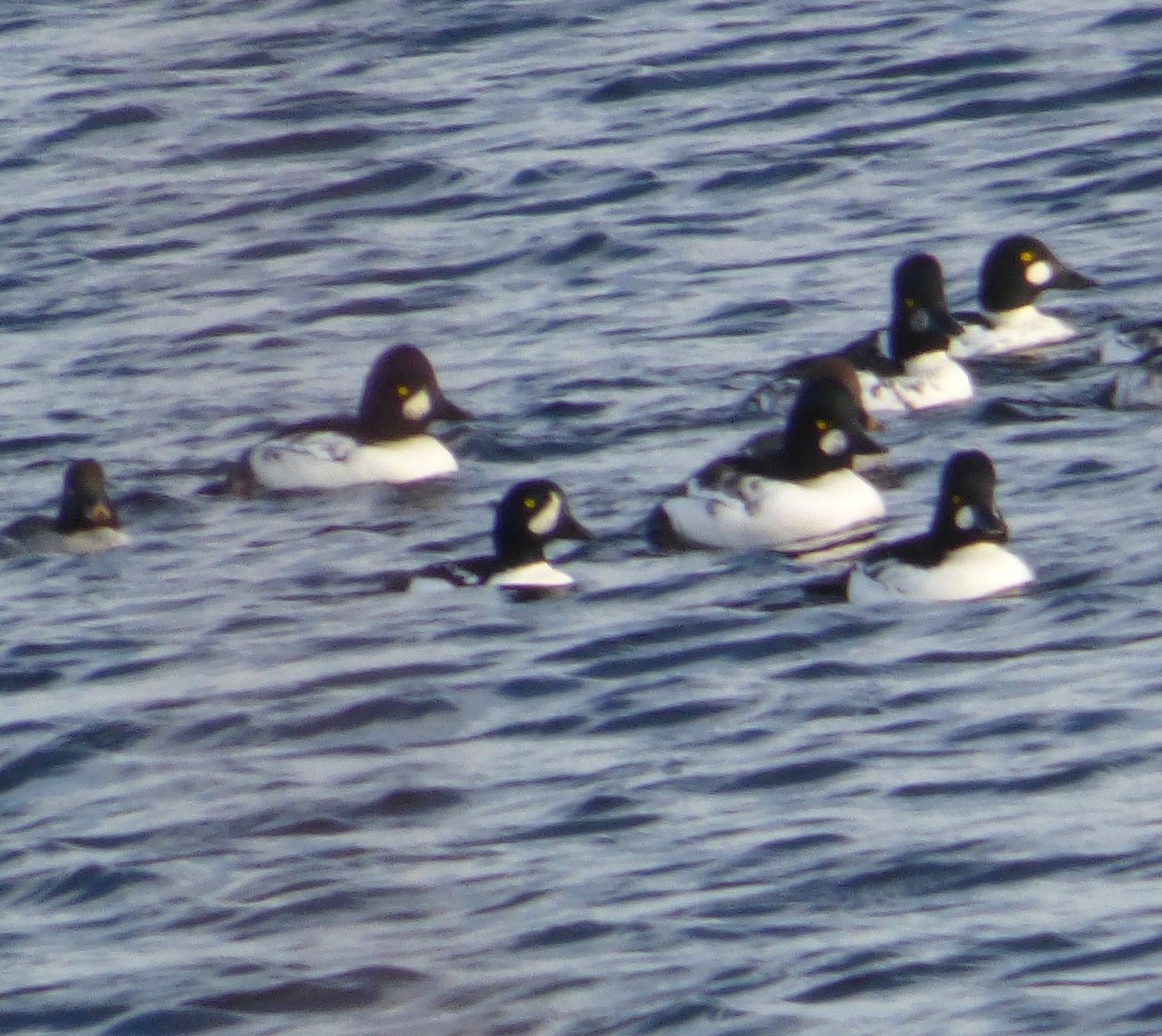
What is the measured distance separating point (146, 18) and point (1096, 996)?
311 cm

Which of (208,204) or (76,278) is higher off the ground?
(208,204)

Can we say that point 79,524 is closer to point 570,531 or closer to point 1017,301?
point 570,531

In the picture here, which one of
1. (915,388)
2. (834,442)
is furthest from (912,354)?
(834,442)

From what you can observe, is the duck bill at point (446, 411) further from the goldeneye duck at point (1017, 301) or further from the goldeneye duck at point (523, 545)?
the goldeneye duck at point (1017, 301)

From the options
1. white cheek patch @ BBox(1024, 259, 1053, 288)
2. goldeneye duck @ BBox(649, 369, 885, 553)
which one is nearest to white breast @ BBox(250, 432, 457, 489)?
goldeneye duck @ BBox(649, 369, 885, 553)

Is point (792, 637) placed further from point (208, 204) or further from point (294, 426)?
point (208, 204)

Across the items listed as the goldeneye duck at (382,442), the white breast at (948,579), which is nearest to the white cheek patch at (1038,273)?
the goldeneye duck at (382,442)

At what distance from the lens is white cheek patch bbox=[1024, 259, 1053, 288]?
51.9 feet

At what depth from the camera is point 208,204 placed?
4.16 metres

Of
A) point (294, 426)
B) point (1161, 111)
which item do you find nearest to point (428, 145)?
point (1161, 111)

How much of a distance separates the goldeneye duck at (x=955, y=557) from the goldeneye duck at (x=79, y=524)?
3.36m

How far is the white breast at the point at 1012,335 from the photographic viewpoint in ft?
52.1

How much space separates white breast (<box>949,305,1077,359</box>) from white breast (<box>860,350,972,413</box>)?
3.55 ft

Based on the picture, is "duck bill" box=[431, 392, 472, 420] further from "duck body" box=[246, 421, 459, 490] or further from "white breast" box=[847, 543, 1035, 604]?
"white breast" box=[847, 543, 1035, 604]
